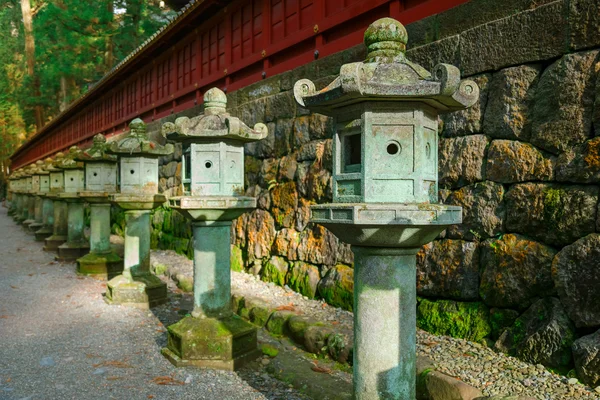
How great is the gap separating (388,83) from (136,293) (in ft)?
19.7

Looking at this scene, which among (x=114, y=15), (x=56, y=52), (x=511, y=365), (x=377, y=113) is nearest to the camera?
(x=377, y=113)

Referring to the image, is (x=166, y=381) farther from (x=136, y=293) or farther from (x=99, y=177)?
(x=99, y=177)

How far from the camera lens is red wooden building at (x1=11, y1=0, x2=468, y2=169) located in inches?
263

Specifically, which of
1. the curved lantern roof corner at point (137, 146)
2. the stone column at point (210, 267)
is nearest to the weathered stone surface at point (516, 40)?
the stone column at point (210, 267)

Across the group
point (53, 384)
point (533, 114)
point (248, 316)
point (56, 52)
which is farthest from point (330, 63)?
point (56, 52)

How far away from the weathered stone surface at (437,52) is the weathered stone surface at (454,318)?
2.65 metres

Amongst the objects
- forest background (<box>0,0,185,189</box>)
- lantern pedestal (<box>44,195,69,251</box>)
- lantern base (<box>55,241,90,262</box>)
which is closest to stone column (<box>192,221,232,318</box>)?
lantern base (<box>55,241,90,262</box>)

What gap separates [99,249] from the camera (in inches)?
392

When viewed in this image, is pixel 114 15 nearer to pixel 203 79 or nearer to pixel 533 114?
pixel 203 79

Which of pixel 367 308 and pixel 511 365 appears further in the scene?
pixel 511 365

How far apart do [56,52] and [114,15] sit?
16.0 feet

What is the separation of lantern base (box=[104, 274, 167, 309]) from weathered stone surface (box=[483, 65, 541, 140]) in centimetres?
552

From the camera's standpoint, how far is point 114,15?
69.9 feet

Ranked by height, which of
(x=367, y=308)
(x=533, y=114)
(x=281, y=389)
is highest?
(x=533, y=114)
